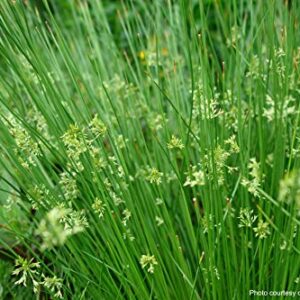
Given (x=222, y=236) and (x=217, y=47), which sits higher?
(x=222, y=236)

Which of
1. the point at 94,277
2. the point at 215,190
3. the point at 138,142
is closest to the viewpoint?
the point at 215,190

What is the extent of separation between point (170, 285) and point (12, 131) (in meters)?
0.61

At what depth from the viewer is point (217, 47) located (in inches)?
140

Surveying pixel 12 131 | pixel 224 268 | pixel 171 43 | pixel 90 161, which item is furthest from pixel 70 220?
pixel 171 43

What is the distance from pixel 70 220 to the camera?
139 centimetres

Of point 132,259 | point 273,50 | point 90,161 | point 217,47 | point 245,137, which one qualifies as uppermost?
point 273,50

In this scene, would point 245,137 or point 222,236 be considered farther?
point 245,137

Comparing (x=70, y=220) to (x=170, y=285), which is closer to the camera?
(x=70, y=220)

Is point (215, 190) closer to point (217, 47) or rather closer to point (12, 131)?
point (12, 131)

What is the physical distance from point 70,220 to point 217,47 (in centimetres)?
240

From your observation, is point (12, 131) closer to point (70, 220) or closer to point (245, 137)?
point (70, 220)

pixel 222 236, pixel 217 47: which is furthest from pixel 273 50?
pixel 217 47

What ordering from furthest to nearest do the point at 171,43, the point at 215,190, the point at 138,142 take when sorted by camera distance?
the point at 171,43
the point at 138,142
the point at 215,190

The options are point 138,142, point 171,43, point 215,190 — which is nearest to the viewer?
point 215,190
